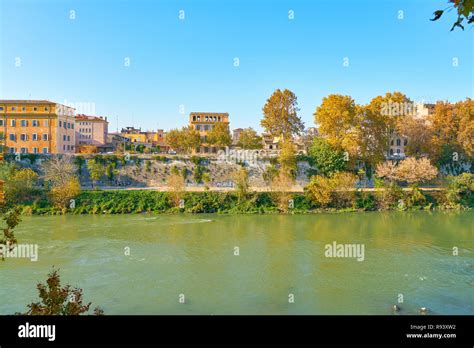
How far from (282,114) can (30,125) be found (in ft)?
93.0

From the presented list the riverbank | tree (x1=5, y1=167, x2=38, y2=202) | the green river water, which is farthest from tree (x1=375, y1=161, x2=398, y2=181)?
tree (x1=5, y1=167, x2=38, y2=202)

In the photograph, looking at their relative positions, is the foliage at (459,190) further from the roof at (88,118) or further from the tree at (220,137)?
the roof at (88,118)

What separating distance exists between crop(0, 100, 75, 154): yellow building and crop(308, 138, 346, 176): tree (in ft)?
93.7

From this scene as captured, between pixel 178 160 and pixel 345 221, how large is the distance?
19262mm

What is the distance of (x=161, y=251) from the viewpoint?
61.9ft

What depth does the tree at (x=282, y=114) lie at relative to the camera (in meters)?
44.8

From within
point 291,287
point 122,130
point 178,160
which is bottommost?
point 291,287

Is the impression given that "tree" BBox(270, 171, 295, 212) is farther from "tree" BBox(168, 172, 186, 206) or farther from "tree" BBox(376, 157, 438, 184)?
"tree" BBox(376, 157, 438, 184)

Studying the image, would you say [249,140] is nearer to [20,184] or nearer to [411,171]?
[411,171]

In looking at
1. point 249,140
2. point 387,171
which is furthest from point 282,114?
point 387,171

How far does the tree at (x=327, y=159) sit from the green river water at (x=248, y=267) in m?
11.6

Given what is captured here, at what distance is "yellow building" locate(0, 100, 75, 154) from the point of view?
4088 centimetres
